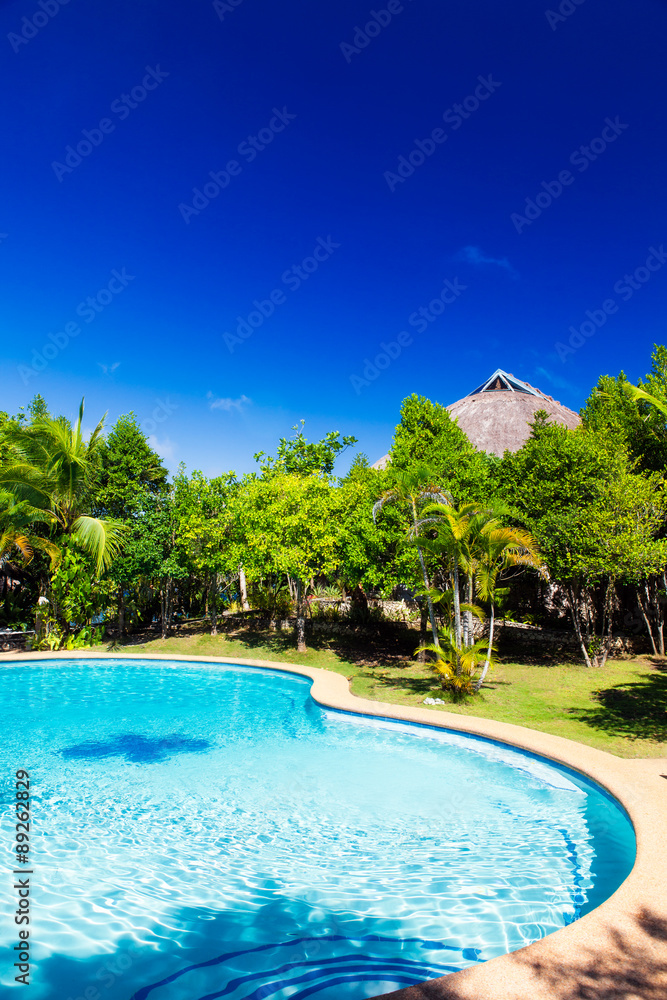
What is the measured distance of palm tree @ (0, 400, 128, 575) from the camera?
755 inches

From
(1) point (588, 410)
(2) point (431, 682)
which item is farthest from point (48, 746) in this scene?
(1) point (588, 410)

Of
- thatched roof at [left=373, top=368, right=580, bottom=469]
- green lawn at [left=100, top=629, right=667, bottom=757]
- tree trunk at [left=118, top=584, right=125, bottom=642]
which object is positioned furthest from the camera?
thatched roof at [left=373, top=368, right=580, bottom=469]

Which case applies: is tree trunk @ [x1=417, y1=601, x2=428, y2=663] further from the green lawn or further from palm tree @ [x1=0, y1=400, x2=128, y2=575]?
palm tree @ [x1=0, y1=400, x2=128, y2=575]

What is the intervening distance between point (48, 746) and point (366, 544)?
10.5m

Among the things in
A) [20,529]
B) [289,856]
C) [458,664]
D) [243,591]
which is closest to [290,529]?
[458,664]

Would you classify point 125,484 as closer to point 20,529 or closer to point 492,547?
point 20,529

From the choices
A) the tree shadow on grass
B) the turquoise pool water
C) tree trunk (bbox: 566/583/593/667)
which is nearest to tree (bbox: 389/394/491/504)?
tree trunk (bbox: 566/583/593/667)

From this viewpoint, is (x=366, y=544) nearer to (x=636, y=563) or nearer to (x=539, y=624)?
(x=636, y=563)

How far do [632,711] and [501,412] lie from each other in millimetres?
41741

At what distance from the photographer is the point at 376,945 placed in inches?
205

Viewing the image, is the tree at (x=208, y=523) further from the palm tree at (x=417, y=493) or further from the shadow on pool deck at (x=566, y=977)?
the shadow on pool deck at (x=566, y=977)

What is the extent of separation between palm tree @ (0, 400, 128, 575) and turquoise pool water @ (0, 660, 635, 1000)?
8393mm

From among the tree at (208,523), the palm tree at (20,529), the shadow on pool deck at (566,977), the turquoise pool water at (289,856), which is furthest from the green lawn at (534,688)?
the shadow on pool deck at (566,977)

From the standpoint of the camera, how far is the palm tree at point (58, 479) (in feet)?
62.9
